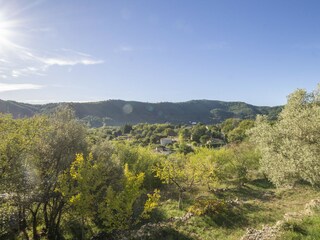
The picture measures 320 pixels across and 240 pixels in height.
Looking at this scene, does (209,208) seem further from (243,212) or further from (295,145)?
(295,145)

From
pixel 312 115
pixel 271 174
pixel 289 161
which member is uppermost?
pixel 312 115

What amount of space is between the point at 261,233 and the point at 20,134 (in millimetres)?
19933

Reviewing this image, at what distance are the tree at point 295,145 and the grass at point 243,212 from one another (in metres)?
3.91

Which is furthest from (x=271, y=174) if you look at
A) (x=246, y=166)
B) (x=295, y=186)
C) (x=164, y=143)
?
(x=164, y=143)

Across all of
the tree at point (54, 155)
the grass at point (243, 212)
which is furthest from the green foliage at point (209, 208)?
the tree at point (54, 155)

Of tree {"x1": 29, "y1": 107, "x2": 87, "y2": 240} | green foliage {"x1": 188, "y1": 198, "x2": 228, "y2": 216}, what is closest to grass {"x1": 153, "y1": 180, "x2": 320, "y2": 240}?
green foliage {"x1": 188, "y1": 198, "x2": 228, "y2": 216}

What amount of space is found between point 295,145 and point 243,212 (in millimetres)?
12706

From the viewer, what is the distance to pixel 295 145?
71.9ft

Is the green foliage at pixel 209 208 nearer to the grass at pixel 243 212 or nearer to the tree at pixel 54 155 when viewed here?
the grass at pixel 243 212

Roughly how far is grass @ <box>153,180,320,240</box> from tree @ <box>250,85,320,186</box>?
3915mm

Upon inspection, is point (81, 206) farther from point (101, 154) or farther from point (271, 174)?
point (271, 174)

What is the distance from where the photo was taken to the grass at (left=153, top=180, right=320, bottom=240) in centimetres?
2589

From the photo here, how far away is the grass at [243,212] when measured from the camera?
25891 millimetres

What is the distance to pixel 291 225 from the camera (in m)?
18.4
